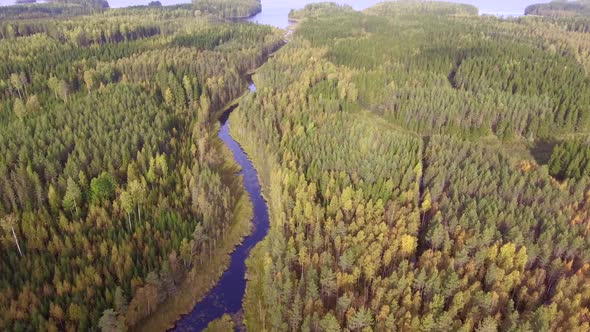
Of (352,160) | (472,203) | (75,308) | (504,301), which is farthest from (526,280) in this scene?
(75,308)

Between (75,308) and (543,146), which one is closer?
(75,308)

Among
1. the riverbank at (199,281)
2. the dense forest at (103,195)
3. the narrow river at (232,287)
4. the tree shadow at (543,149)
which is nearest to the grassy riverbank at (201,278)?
the riverbank at (199,281)

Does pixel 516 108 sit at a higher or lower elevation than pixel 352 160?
higher

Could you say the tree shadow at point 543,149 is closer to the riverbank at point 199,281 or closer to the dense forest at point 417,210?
the dense forest at point 417,210

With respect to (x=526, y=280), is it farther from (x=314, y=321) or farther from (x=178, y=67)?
(x=178, y=67)

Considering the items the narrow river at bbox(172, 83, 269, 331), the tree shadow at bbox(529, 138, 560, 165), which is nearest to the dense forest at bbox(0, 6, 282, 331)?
the narrow river at bbox(172, 83, 269, 331)

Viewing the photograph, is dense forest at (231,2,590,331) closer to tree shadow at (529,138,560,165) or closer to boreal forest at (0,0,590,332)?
boreal forest at (0,0,590,332)
